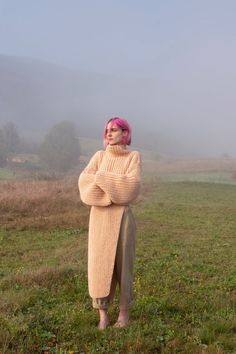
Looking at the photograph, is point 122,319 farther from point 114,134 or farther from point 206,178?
point 206,178

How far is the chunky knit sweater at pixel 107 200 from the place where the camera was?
545 centimetres

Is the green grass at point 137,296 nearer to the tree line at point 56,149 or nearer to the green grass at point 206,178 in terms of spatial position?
the green grass at point 206,178

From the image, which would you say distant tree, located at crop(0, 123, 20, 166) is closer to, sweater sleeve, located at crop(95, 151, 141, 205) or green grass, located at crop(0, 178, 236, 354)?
green grass, located at crop(0, 178, 236, 354)

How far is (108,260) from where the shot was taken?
18.2ft

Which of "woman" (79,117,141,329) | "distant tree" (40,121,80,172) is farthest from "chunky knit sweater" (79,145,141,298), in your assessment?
"distant tree" (40,121,80,172)

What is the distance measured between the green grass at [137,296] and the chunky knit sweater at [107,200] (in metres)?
0.71

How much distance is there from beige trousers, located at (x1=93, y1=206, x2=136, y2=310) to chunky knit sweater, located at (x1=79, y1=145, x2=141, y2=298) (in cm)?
10

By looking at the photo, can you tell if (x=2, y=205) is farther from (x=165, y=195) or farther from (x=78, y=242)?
(x=165, y=195)

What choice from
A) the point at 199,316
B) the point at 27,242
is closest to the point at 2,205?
the point at 27,242

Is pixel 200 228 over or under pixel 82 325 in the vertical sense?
under

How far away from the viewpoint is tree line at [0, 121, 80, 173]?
263ft

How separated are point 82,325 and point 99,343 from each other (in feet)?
1.99

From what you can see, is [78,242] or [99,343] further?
[78,242]

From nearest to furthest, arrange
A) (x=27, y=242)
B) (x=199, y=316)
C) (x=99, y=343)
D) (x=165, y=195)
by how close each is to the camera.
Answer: (x=99, y=343), (x=199, y=316), (x=27, y=242), (x=165, y=195)
